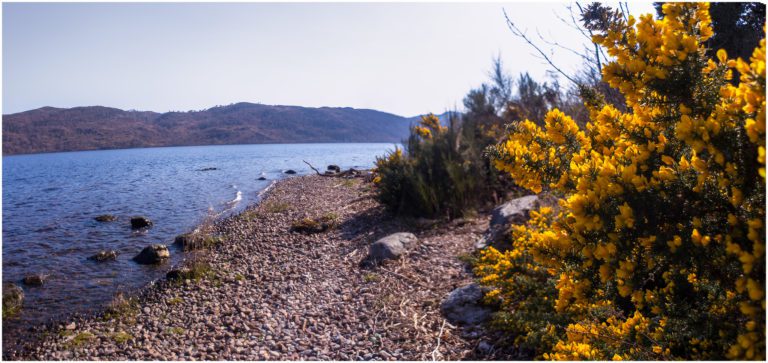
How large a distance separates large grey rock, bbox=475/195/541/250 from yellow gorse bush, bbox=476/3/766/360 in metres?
3.79

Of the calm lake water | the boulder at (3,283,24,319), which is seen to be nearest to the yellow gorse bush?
the calm lake water

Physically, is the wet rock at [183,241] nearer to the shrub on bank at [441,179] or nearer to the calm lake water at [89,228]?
the calm lake water at [89,228]

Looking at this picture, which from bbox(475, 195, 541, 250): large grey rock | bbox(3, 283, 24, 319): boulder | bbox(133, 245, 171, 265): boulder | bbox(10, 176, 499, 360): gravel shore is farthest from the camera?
bbox(133, 245, 171, 265): boulder

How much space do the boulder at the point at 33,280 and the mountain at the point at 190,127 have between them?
79.1m

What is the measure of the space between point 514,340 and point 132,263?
7333 mm

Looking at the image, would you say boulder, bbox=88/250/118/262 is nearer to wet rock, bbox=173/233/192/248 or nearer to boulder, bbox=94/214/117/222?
wet rock, bbox=173/233/192/248

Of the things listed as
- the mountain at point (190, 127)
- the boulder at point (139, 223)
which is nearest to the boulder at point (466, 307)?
the boulder at point (139, 223)

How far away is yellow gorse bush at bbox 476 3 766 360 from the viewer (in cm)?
159

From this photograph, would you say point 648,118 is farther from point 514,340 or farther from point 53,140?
point 53,140

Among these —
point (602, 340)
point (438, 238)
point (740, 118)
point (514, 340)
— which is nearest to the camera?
point (740, 118)

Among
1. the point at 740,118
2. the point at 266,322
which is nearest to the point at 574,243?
the point at 740,118

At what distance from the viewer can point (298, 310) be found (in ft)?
16.9

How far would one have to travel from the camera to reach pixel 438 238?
7363 millimetres

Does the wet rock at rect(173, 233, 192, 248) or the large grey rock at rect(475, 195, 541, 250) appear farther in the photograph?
the wet rock at rect(173, 233, 192, 248)
